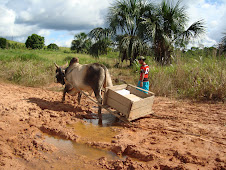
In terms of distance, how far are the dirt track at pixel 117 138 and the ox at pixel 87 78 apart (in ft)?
2.54

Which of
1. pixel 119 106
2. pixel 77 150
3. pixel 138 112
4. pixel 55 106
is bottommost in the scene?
pixel 77 150

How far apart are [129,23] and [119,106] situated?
946 cm

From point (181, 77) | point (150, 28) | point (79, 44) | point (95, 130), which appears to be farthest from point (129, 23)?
point (79, 44)

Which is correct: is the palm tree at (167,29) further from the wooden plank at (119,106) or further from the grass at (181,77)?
the wooden plank at (119,106)

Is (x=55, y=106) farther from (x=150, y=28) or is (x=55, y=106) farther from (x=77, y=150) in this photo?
(x=150, y=28)

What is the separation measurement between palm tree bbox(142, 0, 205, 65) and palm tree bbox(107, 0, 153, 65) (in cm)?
67

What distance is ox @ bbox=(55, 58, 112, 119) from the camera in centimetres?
578

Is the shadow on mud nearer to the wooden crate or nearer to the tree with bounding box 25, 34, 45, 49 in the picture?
the wooden crate

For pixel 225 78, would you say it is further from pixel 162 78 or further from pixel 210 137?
pixel 210 137

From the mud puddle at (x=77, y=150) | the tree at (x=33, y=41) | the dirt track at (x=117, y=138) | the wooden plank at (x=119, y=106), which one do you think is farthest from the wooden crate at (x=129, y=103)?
the tree at (x=33, y=41)

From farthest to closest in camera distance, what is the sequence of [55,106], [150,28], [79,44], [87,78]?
1. [79,44]
2. [150,28]
3. [55,106]
4. [87,78]

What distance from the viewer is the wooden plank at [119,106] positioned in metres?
4.93

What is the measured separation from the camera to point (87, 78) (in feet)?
19.7

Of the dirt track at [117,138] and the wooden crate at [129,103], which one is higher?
the wooden crate at [129,103]
